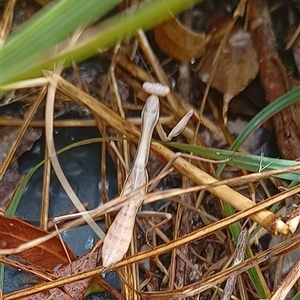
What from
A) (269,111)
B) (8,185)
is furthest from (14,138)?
(269,111)

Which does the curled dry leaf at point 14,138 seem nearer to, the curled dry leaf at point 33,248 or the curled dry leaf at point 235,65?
the curled dry leaf at point 33,248

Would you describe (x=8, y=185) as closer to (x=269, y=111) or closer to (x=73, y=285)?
(x=73, y=285)

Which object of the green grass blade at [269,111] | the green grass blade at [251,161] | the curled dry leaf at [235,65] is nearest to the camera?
the green grass blade at [251,161]

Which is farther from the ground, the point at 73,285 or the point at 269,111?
the point at 269,111

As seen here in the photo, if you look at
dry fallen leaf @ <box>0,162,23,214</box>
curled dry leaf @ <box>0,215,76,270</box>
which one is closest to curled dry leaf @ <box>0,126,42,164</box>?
dry fallen leaf @ <box>0,162,23,214</box>

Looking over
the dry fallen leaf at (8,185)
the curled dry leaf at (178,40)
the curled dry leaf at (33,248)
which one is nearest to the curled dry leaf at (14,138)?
the dry fallen leaf at (8,185)

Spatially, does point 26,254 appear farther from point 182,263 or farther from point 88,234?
point 182,263

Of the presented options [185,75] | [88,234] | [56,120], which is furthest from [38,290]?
[185,75]
